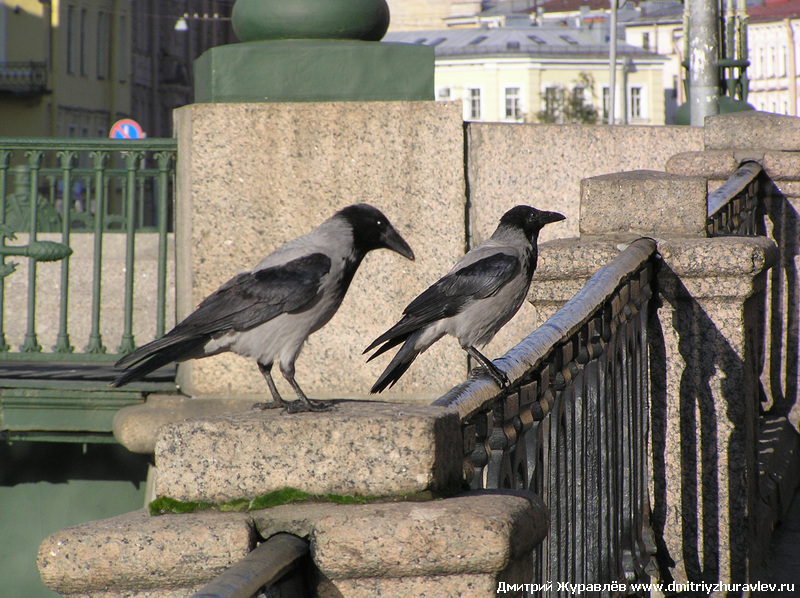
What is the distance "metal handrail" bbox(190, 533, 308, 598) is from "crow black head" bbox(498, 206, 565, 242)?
2507mm

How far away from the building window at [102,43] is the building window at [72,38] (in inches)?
97.5

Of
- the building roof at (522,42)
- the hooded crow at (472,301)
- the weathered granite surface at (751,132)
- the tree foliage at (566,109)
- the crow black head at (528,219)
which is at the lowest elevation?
the hooded crow at (472,301)

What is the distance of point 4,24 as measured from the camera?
46.1 m

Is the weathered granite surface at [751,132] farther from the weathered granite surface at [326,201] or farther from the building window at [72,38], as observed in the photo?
the building window at [72,38]

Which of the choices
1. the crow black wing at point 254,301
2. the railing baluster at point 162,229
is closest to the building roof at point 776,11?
the railing baluster at point 162,229

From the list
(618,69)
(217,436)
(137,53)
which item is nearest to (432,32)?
(618,69)

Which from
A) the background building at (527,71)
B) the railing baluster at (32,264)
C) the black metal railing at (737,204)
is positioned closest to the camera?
the black metal railing at (737,204)

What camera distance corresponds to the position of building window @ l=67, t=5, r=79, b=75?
161ft

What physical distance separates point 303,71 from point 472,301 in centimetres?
203

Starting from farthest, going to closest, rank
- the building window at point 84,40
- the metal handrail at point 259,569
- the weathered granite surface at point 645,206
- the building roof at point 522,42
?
the building roof at point 522,42, the building window at point 84,40, the weathered granite surface at point 645,206, the metal handrail at point 259,569

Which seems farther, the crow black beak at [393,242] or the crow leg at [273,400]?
the crow black beak at [393,242]

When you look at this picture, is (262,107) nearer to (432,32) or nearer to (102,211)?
(102,211)

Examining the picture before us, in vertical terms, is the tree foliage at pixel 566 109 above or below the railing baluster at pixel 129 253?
above

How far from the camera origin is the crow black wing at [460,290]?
4.05 meters
